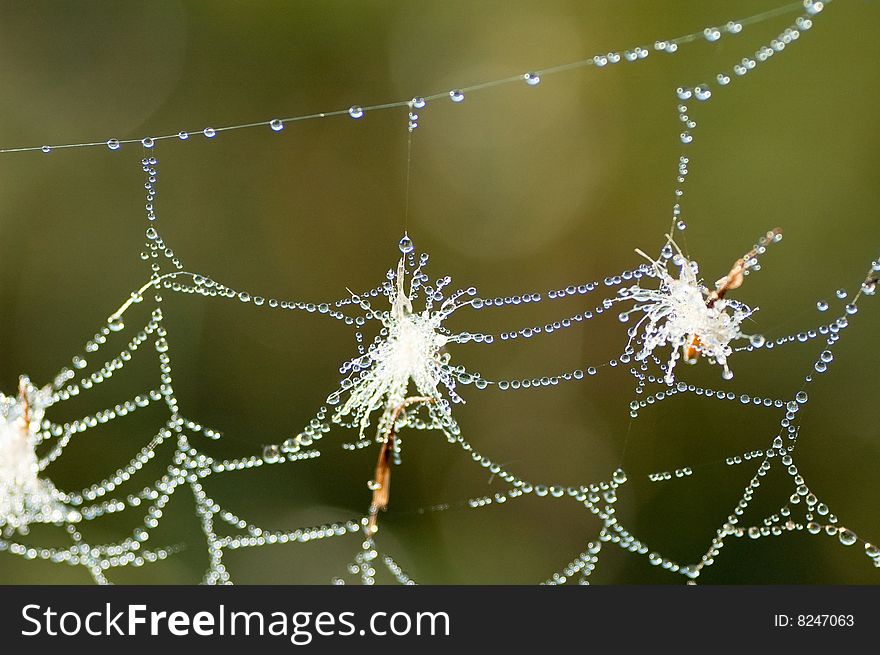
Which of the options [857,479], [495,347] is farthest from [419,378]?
[857,479]

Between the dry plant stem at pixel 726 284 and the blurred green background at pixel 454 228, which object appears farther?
the blurred green background at pixel 454 228

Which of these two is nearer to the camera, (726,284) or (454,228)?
(726,284)

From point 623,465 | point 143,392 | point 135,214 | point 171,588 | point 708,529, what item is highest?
point 135,214

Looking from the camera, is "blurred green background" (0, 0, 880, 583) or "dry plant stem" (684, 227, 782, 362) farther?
"blurred green background" (0, 0, 880, 583)

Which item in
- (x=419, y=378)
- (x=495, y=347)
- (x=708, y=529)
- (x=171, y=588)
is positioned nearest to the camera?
(x=419, y=378)

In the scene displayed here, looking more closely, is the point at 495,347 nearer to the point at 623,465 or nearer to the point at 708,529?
the point at 623,465

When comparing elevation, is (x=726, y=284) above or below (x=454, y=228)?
below

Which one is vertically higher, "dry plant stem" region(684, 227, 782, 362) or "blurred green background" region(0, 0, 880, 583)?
"blurred green background" region(0, 0, 880, 583)

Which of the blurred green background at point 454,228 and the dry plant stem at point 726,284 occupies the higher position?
the blurred green background at point 454,228
